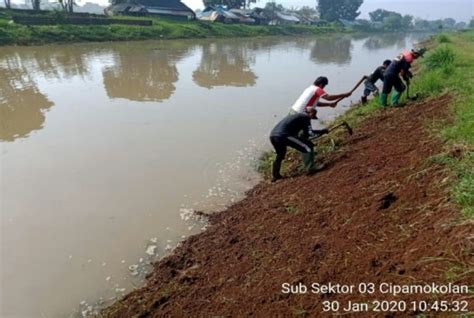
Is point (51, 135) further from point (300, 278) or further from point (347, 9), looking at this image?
point (347, 9)

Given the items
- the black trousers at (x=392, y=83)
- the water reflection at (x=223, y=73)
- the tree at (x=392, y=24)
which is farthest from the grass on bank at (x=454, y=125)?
the tree at (x=392, y=24)

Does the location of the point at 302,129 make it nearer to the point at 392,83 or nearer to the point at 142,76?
the point at 392,83

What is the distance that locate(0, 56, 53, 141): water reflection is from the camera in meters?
9.66

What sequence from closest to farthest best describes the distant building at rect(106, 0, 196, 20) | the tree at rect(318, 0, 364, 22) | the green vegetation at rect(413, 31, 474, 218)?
the green vegetation at rect(413, 31, 474, 218), the distant building at rect(106, 0, 196, 20), the tree at rect(318, 0, 364, 22)

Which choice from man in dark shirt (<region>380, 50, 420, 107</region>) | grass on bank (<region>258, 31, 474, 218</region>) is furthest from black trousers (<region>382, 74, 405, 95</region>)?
grass on bank (<region>258, 31, 474, 218</region>)

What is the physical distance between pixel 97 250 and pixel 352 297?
3515mm

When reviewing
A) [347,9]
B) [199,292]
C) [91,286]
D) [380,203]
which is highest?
[347,9]

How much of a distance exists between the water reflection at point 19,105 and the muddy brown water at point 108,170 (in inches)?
2.0

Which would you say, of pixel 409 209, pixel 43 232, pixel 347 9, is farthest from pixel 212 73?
pixel 347 9

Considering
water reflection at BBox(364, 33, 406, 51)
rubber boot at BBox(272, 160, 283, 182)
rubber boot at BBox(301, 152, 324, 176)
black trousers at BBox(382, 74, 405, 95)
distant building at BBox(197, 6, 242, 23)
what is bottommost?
rubber boot at BBox(272, 160, 283, 182)

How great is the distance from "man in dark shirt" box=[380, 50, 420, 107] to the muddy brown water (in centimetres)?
200

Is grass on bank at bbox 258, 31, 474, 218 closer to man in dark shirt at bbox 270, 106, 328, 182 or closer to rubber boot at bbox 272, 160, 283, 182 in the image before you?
rubber boot at bbox 272, 160, 283, 182

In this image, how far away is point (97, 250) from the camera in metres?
5.07

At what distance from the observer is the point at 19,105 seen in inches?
464
